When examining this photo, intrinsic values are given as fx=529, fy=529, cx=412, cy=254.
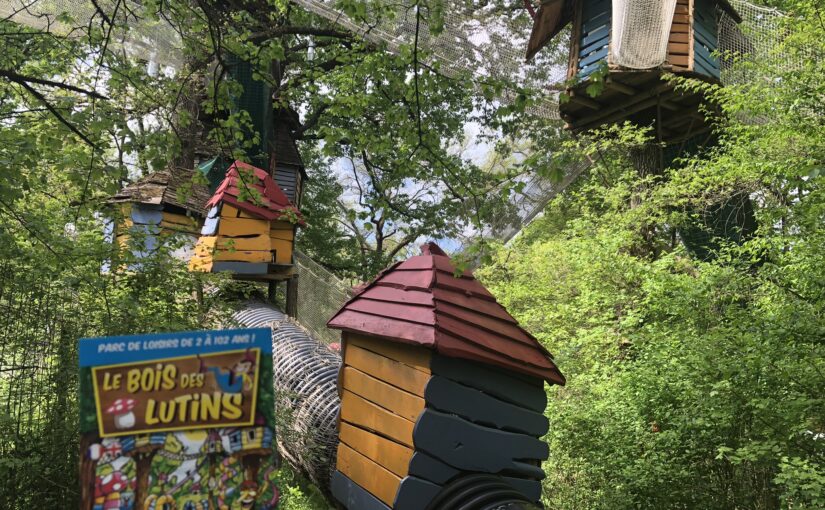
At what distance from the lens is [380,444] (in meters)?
2.78

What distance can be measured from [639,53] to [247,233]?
5212 millimetres

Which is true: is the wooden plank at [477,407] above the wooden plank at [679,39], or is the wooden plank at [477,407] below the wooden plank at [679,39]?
below

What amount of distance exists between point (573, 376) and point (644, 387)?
1.41 m

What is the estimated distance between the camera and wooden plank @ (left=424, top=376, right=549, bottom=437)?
8.30 ft

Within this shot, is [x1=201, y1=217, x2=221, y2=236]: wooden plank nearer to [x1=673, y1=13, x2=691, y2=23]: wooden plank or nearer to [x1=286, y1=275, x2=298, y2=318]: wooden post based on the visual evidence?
[x1=286, y1=275, x2=298, y2=318]: wooden post

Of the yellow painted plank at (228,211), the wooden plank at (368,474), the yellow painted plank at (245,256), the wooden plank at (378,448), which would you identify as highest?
the yellow painted plank at (228,211)

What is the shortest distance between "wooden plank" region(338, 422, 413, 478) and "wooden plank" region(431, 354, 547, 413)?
43 centimetres

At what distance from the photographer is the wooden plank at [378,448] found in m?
2.59

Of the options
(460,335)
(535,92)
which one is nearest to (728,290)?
(535,92)

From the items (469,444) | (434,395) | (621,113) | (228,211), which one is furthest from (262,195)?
(621,113)

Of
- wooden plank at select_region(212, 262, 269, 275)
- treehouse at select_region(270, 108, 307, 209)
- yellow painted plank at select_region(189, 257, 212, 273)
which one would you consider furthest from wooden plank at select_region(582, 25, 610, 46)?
treehouse at select_region(270, 108, 307, 209)

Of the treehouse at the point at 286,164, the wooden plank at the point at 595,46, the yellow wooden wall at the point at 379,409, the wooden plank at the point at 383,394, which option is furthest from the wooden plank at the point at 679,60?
the treehouse at the point at 286,164

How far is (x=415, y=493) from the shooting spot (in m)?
2.48

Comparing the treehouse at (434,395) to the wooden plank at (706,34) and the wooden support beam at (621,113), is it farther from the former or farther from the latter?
the wooden plank at (706,34)
